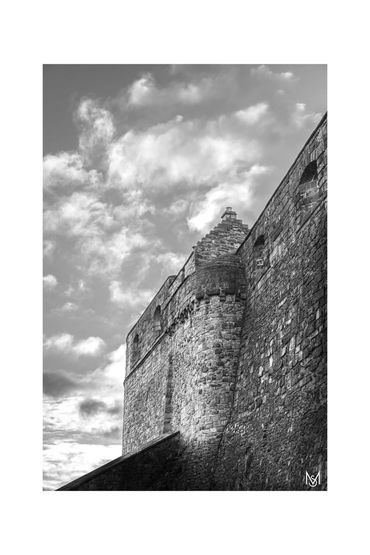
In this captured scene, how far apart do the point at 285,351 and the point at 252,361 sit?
1.80m

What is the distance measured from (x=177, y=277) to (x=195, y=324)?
4.08 metres

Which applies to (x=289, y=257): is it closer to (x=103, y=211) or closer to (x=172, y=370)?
(x=103, y=211)

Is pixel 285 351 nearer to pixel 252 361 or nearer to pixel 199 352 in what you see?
pixel 252 361

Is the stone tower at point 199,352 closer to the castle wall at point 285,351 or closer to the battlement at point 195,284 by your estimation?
the battlement at point 195,284

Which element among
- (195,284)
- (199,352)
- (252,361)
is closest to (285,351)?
(252,361)

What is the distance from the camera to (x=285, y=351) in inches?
463

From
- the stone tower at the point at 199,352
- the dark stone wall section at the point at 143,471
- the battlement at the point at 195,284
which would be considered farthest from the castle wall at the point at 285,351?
the dark stone wall section at the point at 143,471

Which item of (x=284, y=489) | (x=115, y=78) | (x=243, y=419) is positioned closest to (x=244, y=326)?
(x=243, y=419)

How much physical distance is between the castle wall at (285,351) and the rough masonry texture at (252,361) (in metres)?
0.02

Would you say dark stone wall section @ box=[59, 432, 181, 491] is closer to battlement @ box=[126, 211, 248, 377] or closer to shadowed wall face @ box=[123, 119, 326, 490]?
shadowed wall face @ box=[123, 119, 326, 490]

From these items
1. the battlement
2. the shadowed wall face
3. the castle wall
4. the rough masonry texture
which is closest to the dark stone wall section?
the rough masonry texture

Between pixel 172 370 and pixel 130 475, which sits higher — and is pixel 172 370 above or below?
above

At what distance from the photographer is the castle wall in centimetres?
1020

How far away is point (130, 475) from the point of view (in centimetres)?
1370
